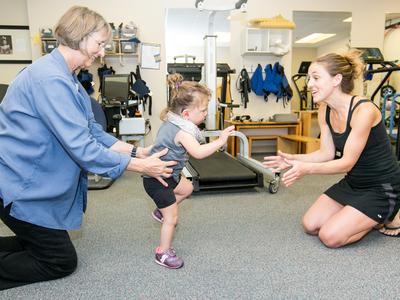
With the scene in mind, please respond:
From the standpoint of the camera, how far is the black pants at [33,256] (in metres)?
1.58

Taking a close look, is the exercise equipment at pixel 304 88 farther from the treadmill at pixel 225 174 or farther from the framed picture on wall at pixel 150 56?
the treadmill at pixel 225 174

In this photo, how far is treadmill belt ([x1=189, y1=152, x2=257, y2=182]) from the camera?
10.7 feet

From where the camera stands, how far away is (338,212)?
2.19m

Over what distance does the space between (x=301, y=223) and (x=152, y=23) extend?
4410 mm

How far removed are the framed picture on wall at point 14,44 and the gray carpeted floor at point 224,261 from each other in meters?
4.09

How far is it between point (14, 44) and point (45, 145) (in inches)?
201

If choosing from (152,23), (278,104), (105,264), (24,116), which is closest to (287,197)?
(105,264)

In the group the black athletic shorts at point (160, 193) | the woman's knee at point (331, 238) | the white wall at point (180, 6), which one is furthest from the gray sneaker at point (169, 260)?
the white wall at point (180, 6)

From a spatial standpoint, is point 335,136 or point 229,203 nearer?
point 335,136

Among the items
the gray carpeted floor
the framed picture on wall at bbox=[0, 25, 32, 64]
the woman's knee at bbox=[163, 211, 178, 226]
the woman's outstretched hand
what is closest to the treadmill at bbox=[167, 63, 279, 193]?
the gray carpeted floor

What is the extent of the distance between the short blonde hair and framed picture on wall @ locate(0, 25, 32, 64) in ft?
16.0

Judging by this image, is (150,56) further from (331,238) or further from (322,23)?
(331,238)

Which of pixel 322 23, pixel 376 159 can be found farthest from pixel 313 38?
pixel 376 159

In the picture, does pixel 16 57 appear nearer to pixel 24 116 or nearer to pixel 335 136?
pixel 24 116
